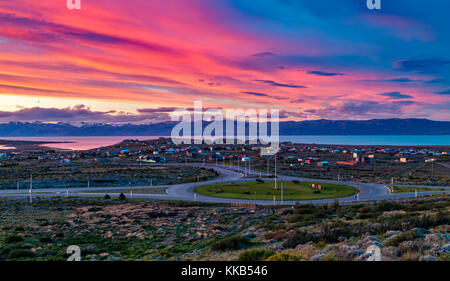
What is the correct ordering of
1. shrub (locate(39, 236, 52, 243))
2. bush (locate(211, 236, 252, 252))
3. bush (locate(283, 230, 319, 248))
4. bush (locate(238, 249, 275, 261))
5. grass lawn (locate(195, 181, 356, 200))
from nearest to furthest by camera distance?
bush (locate(238, 249, 275, 261)), bush (locate(283, 230, 319, 248)), bush (locate(211, 236, 252, 252)), shrub (locate(39, 236, 52, 243)), grass lawn (locate(195, 181, 356, 200))

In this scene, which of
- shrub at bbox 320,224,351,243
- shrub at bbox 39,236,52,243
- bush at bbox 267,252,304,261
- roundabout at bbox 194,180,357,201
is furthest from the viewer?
roundabout at bbox 194,180,357,201

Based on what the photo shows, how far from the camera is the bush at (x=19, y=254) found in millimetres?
17677

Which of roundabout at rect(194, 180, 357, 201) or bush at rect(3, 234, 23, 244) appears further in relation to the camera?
roundabout at rect(194, 180, 357, 201)

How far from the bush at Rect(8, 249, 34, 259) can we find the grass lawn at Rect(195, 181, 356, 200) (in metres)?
29.8

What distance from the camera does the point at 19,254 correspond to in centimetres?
1791

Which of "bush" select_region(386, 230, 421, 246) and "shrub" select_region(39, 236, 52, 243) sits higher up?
"bush" select_region(386, 230, 421, 246)

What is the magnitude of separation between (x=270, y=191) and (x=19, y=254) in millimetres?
38059

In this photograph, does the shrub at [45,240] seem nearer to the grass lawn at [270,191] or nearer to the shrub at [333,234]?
the shrub at [333,234]

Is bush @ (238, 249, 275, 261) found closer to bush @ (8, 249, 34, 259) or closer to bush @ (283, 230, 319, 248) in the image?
bush @ (283, 230, 319, 248)

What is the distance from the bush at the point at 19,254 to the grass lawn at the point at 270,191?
29.8 meters

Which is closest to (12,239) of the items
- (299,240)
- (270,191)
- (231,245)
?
(231,245)

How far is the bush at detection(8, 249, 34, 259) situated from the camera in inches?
696

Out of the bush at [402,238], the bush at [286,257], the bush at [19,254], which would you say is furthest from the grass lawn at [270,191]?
the bush at [286,257]

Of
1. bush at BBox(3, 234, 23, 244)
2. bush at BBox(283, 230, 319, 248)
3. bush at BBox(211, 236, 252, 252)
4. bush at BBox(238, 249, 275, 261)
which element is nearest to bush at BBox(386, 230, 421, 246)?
bush at BBox(283, 230, 319, 248)
